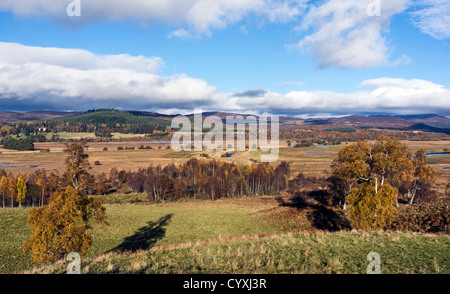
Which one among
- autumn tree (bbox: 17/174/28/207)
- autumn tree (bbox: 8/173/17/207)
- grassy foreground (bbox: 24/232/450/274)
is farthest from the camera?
autumn tree (bbox: 17/174/28/207)

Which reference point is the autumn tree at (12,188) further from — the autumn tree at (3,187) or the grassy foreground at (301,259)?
the grassy foreground at (301,259)

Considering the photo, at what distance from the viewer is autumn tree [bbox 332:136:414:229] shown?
20656 mm

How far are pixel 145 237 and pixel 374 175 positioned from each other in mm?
26970

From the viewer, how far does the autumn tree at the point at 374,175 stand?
20656mm

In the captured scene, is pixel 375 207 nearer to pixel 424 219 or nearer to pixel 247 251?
pixel 424 219

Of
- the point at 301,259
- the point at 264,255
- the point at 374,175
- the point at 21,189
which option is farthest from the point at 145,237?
the point at 21,189

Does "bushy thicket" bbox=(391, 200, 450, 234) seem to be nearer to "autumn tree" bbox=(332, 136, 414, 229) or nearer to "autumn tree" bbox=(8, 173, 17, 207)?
"autumn tree" bbox=(332, 136, 414, 229)

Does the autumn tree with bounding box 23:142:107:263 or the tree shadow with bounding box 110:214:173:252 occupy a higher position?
the autumn tree with bounding box 23:142:107:263

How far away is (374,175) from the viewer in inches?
867

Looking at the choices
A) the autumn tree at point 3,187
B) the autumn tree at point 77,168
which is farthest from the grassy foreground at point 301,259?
the autumn tree at point 3,187

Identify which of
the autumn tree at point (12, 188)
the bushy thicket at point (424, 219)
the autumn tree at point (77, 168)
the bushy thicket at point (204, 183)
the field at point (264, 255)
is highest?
the autumn tree at point (77, 168)

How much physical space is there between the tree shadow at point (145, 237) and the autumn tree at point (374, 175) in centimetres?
2197

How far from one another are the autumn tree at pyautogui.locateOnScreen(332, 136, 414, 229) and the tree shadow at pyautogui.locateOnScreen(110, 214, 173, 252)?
2197cm

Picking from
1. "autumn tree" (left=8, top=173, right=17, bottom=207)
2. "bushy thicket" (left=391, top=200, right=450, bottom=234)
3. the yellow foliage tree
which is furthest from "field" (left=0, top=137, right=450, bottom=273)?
"autumn tree" (left=8, top=173, right=17, bottom=207)
